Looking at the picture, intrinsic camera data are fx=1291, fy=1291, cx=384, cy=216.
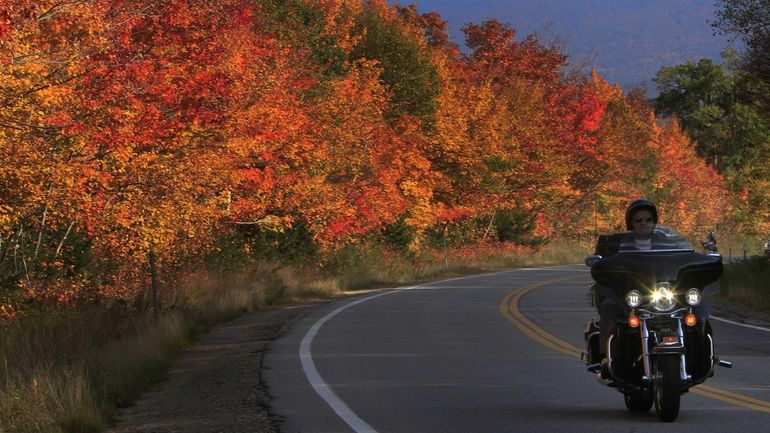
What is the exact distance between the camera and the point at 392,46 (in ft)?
→ 167

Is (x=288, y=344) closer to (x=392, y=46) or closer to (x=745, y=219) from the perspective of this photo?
(x=392, y=46)

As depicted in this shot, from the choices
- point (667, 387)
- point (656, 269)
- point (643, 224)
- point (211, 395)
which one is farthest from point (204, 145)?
point (667, 387)

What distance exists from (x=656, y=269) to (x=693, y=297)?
14.2 inches

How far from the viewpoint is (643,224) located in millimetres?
11008

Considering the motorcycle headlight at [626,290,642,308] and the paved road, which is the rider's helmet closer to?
the motorcycle headlight at [626,290,642,308]

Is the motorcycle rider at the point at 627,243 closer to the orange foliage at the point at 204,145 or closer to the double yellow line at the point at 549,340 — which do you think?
the double yellow line at the point at 549,340

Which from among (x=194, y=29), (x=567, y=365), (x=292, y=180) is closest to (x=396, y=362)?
(x=567, y=365)

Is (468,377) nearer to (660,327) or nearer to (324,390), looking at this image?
(324,390)

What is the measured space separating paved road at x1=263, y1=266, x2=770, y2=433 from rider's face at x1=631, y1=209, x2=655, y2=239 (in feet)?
5.00

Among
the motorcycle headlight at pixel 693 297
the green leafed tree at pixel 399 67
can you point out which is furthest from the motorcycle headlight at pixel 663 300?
the green leafed tree at pixel 399 67

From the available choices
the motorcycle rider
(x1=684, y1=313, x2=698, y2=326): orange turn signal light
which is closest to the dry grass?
the motorcycle rider

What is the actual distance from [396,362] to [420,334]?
4.49 m

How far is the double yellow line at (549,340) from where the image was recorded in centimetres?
1171

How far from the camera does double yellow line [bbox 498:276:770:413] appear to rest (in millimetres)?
11711
